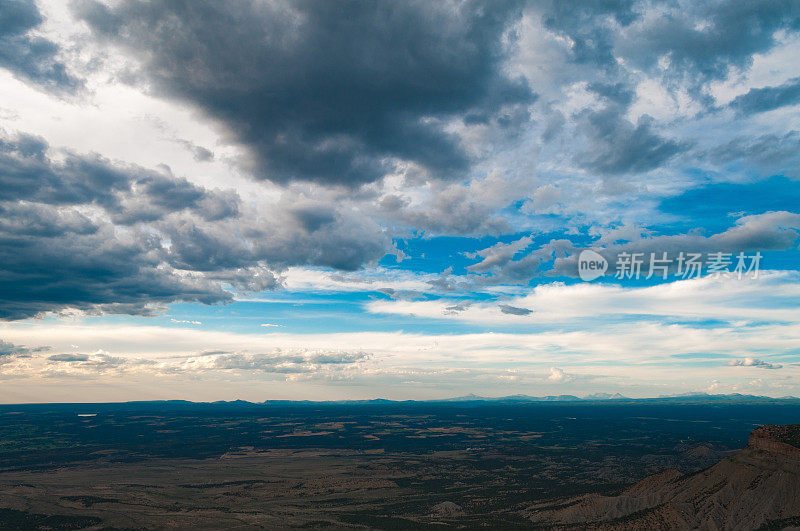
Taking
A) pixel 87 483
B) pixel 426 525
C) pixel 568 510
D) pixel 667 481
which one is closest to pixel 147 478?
pixel 87 483

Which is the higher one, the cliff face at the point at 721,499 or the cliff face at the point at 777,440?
the cliff face at the point at 777,440

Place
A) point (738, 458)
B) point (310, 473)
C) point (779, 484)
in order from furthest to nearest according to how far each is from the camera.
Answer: point (310, 473) → point (738, 458) → point (779, 484)

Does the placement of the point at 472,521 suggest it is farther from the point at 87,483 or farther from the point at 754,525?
the point at 87,483

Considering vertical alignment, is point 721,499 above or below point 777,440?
below

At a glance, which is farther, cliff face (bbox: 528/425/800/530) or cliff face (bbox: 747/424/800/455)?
cliff face (bbox: 747/424/800/455)

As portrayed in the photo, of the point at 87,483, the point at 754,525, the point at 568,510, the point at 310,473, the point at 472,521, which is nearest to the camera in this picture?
the point at 754,525

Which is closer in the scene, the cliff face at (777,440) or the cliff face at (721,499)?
the cliff face at (721,499)

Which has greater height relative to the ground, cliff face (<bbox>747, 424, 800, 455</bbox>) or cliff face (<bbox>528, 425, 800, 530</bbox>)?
cliff face (<bbox>747, 424, 800, 455</bbox>)

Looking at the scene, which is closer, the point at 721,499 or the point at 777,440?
the point at 721,499
